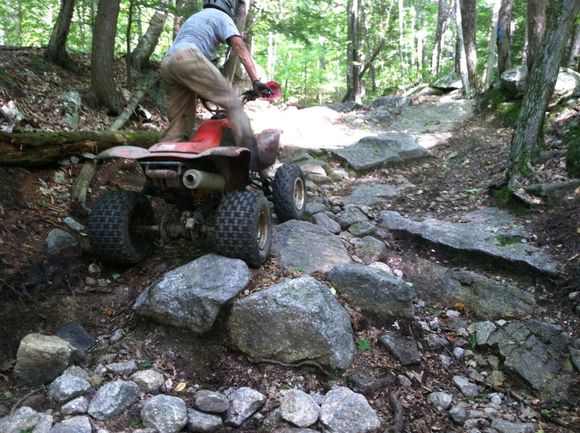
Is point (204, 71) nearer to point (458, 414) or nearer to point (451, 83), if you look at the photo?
point (458, 414)

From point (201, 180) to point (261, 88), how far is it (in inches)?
48.4

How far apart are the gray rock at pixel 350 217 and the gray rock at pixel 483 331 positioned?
6.74 ft

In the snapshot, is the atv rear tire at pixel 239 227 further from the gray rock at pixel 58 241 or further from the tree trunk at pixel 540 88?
the tree trunk at pixel 540 88

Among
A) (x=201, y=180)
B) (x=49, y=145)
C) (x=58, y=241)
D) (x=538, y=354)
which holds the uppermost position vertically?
(x=49, y=145)

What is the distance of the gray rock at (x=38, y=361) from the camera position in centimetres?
289

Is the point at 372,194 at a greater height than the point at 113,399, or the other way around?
the point at 372,194

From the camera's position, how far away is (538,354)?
355 centimetres

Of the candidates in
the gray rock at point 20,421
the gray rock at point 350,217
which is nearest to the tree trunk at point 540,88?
the gray rock at point 350,217

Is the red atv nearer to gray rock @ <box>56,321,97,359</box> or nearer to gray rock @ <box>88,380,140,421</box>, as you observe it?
gray rock @ <box>56,321,97,359</box>

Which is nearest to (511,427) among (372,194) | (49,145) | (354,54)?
(372,194)

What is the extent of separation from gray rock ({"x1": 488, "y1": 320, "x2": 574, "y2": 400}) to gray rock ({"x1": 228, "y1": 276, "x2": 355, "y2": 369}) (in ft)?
4.18

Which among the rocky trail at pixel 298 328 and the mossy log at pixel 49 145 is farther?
the mossy log at pixel 49 145

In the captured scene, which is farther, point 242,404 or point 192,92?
point 192,92

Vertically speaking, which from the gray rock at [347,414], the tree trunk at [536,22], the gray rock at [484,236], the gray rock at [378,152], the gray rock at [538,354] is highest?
the tree trunk at [536,22]
